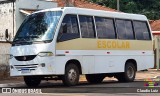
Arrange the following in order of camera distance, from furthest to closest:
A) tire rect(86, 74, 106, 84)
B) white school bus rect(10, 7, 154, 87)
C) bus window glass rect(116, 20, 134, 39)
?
tire rect(86, 74, 106, 84) → bus window glass rect(116, 20, 134, 39) → white school bus rect(10, 7, 154, 87)

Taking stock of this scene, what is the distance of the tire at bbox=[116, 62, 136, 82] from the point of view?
20948mm

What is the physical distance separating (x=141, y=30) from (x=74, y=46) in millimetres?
5286

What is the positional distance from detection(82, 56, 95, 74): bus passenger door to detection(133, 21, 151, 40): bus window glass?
363 cm

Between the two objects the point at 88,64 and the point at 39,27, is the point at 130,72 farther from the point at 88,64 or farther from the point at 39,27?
the point at 39,27

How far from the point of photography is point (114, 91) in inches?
628

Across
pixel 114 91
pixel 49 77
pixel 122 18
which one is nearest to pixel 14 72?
pixel 49 77

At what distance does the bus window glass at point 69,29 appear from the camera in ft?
56.9

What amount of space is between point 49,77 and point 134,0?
3681 centimetres

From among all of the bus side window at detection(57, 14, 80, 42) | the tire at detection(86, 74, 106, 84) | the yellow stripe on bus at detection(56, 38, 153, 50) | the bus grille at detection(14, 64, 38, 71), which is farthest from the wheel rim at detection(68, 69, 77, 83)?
the tire at detection(86, 74, 106, 84)

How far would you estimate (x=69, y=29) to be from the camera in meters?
17.7

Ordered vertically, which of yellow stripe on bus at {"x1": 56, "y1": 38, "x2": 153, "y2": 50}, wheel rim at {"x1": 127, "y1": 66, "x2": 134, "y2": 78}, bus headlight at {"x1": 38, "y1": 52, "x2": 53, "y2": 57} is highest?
yellow stripe on bus at {"x1": 56, "y1": 38, "x2": 153, "y2": 50}

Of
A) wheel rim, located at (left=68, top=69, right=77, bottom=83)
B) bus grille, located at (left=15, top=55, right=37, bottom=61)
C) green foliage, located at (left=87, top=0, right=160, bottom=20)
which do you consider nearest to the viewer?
bus grille, located at (left=15, top=55, right=37, bottom=61)

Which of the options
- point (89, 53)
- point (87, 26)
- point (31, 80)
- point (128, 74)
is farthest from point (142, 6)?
point (31, 80)

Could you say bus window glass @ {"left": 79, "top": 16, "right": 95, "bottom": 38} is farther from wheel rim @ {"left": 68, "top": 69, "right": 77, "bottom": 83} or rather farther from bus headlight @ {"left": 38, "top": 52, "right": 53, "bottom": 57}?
bus headlight @ {"left": 38, "top": 52, "right": 53, "bottom": 57}
